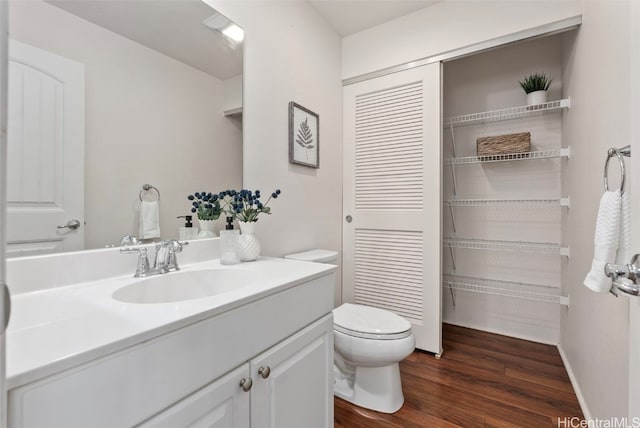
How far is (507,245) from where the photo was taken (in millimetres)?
2307

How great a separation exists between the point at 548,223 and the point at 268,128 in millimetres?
2146

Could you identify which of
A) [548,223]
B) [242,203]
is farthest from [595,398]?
[242,203]

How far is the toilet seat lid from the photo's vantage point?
150 centimetres

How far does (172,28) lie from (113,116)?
1.64ft

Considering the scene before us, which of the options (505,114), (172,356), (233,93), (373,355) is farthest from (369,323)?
(505,114)

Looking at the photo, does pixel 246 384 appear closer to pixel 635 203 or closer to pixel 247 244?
pixel 247 244

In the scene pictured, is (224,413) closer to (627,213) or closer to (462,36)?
(627,213)

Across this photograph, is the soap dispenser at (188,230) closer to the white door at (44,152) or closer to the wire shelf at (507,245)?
the white door at (44,152)

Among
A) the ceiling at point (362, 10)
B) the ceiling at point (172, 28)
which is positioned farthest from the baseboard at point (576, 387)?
the ceiling at point (362, 10)

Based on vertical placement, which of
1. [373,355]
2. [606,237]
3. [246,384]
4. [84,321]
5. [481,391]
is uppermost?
[606,237]

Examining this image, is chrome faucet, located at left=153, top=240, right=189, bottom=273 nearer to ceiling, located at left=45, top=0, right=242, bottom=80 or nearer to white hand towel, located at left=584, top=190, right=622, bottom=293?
ceiling, located at left=45, top=0, right=242, bottom=80

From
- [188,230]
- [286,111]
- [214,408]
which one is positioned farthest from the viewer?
[286,111]

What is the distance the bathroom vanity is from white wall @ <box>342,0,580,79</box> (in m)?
1.84

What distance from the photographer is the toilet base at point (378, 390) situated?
5.04 feet
